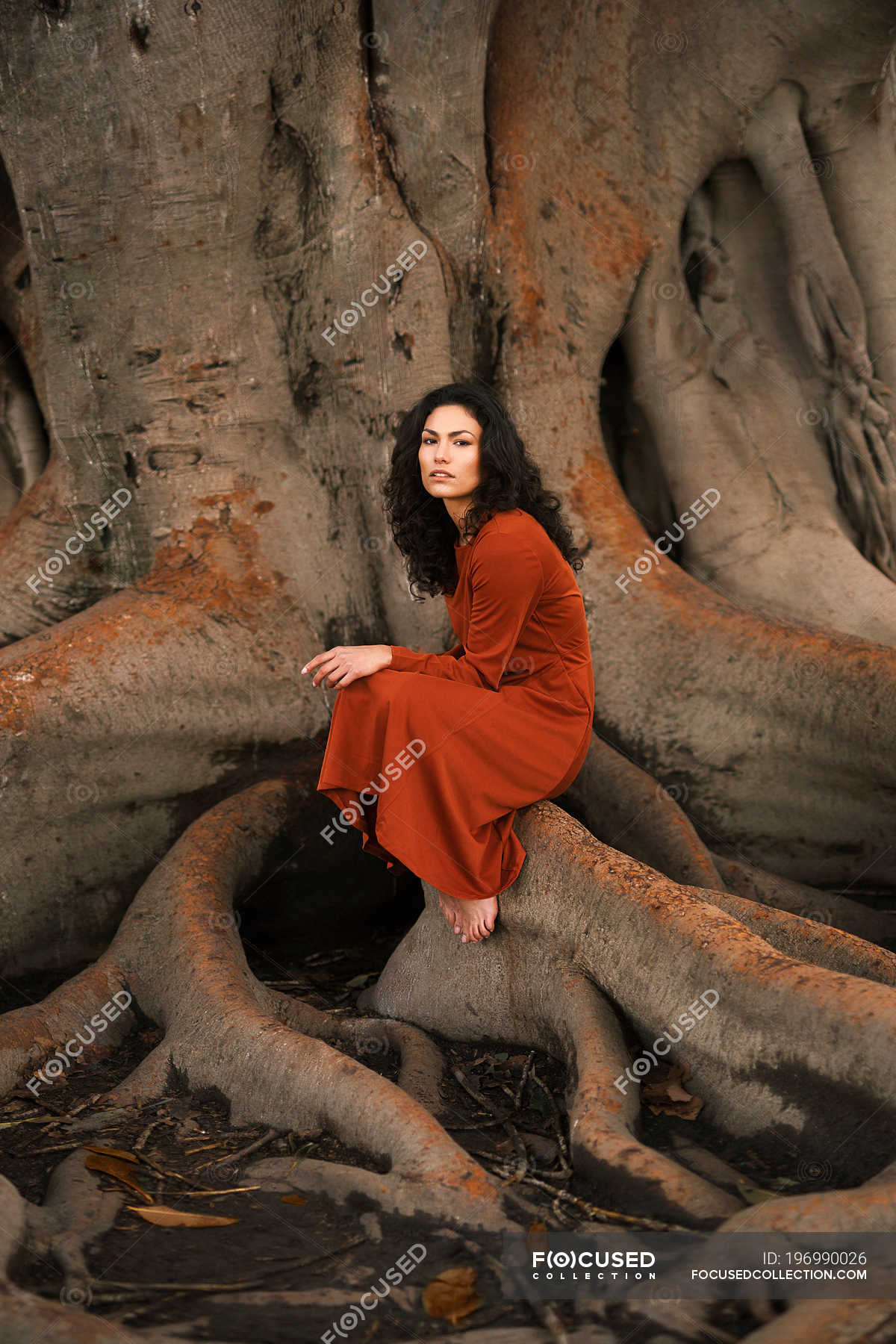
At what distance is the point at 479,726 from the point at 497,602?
1.09ft

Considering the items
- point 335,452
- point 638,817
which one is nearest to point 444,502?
point 335,452

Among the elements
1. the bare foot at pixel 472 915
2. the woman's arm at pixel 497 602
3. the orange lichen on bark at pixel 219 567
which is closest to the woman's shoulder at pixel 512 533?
the woman's arm at pixel 497 602

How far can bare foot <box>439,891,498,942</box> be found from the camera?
10.2 feet

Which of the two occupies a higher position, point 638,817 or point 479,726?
point 479,726

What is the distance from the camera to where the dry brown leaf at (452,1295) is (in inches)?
81.8

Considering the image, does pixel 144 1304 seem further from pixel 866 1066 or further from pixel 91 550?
pixel 91 550

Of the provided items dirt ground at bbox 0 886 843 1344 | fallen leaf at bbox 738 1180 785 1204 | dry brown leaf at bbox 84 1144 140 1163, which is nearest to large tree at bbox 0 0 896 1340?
dirt ground at bbox 0 886 843 1344

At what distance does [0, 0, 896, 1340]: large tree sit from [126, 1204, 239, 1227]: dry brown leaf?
0.74 m

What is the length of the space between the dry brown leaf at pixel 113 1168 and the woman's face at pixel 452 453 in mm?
1889

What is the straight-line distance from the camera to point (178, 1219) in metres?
2.39

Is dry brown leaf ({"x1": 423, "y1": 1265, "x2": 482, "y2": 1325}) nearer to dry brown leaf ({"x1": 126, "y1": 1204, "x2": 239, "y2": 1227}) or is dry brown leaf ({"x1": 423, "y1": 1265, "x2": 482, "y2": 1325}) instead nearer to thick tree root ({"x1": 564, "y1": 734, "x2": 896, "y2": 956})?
dry brown leaf ({"x1": 126, "y1": 1204, "x2": 239, "y2": 1227})

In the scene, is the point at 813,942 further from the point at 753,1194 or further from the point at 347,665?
the point at 347,665

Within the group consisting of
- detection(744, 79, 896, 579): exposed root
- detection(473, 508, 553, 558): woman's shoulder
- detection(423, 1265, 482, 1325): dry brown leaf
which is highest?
detection(744, 79, 896, 579): exposed root

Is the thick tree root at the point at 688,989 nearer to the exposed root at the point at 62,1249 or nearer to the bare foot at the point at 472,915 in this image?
the bare foot at the point at 472,915
